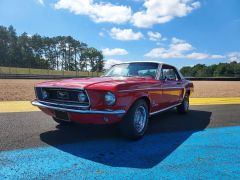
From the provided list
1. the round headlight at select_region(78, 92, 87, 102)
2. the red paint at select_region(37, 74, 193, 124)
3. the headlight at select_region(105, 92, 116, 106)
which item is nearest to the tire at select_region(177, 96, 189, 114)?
the red paint at select_region(37, 74, 193, 124)

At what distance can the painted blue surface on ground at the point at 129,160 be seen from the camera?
3.38 metres

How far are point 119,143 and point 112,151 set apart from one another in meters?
0.47

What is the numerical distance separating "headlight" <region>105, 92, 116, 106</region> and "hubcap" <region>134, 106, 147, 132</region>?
74 cm

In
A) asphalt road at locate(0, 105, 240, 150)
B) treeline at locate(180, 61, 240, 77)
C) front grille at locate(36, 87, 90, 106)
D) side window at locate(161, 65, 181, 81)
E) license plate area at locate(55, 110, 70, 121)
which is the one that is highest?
treeline at locate(180, 61, 240, 77)

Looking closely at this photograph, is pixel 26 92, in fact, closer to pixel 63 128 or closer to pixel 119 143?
pixel 63 128

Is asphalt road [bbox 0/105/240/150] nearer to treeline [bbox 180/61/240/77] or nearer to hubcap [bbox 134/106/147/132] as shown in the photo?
hubcap [bbox 134/106/147/132]

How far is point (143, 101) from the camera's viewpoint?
5105 mm

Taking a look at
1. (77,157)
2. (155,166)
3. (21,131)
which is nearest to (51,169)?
(77,157)

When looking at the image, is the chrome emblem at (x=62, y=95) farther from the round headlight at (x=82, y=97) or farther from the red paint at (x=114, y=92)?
the round headlight at (x=82, y=97)

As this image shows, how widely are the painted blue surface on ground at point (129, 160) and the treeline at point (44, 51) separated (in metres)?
92.0

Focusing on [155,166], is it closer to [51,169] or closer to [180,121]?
[51,169]

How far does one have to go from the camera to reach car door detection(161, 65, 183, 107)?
6.21m

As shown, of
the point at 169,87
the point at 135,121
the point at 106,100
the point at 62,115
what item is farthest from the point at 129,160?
the point at 169,87

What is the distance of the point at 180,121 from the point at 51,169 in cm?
436
